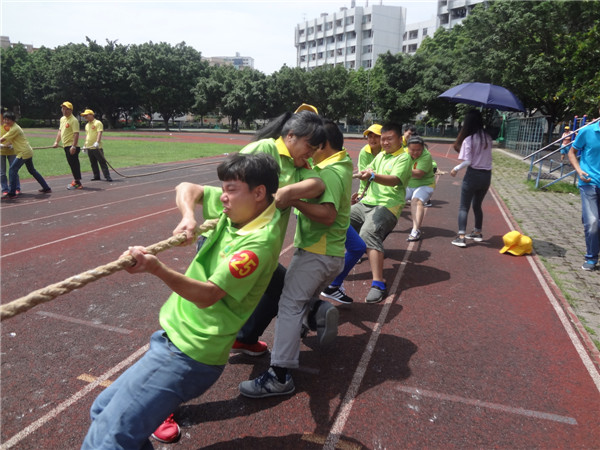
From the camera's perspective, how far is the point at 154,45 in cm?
5222

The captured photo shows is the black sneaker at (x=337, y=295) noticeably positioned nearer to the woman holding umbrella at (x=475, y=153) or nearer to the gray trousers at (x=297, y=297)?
the gray trousers at (x=297, y=297)

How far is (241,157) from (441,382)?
2201 mm

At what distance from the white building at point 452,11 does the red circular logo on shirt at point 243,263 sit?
7727 cm

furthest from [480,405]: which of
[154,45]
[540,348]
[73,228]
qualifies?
[154,45]

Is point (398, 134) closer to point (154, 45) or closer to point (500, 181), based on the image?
point (500, 181)

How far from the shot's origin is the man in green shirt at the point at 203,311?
5.95ft

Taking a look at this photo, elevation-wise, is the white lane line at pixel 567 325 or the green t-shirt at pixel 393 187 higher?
the green t-shirt at pixel 393 187

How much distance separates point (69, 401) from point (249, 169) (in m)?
1.98

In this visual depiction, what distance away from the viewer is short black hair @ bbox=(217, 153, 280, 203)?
2098mm

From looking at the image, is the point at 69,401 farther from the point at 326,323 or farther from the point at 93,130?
the point at 93,130

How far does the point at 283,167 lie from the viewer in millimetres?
2785

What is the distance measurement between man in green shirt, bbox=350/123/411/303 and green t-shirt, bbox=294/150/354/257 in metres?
0.97

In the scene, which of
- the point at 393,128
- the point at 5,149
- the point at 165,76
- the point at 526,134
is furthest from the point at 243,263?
the point at 165,76

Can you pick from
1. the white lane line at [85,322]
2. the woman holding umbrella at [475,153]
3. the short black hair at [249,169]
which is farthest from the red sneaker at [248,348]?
the woman holding umbrella at [475,153]
